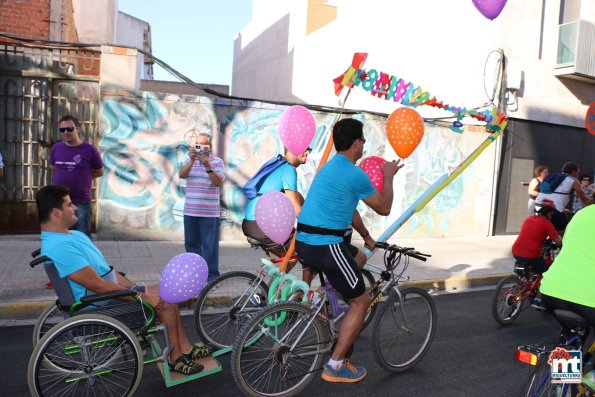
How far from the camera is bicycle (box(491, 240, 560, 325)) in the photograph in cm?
560

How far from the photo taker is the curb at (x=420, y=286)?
5.19m

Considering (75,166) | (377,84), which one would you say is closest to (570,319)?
(377,84)

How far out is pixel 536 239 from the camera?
5.54 metres

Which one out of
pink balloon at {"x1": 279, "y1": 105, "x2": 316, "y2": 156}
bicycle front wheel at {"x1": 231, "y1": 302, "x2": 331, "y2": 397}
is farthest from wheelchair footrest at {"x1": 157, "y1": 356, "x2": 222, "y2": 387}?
pink balloon at {"x1": 279, "y1": 105, "x2": 316, "y2": 156}

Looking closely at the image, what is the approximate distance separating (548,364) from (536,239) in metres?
2.95

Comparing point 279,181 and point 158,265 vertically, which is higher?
point 279,181

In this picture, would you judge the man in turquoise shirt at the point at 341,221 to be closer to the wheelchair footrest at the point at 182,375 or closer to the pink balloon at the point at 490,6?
the wheelchair footrest at the point at 182,375

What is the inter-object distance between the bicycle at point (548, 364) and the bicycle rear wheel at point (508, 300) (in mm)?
2507

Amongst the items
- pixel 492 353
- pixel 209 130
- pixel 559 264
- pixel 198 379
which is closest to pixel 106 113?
pixel 209 130

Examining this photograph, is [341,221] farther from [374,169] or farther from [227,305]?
[227,305]

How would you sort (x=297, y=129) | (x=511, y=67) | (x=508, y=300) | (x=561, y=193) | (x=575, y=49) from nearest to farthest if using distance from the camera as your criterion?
(x=297, y=129) < (x=508, y=300) < (x=561, y=193) < (x=511, y=67) < (x=575, y=49)

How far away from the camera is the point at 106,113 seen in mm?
8344

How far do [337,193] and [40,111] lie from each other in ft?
21.9

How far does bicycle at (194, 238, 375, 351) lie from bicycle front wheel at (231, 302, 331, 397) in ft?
1.94
